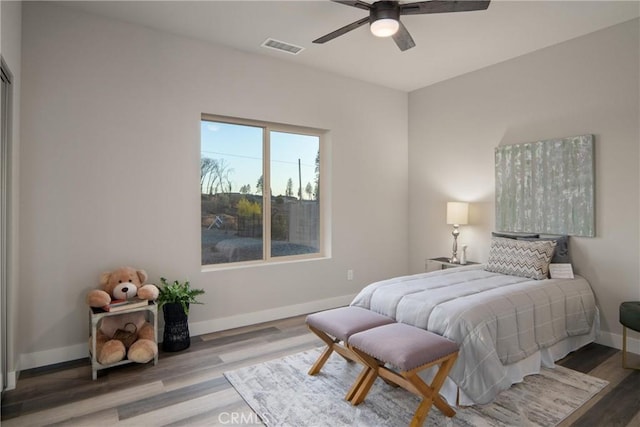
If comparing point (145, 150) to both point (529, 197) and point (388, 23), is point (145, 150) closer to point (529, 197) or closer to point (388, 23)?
point (388, 23)

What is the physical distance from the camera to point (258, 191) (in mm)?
4078

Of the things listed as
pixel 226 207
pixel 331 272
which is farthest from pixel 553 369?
pixel 226 207

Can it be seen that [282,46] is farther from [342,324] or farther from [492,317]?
[492,317]

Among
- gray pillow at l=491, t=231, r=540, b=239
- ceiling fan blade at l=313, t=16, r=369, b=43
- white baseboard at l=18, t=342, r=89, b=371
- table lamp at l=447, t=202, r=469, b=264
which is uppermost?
ceiling fan blade at l=313, t=16, r=369, b=43

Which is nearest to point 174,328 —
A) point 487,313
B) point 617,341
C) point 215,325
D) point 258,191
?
point 215,325

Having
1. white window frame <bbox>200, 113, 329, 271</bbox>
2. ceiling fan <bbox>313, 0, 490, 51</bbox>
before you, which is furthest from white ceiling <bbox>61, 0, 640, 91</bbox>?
white window frame <bbox>200, 113, 329, 271</bbox>

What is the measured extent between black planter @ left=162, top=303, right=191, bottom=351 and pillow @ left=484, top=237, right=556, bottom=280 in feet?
9.56

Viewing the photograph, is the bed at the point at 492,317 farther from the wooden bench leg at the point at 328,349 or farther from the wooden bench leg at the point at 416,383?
the wooden bench leg at the point at 328,349

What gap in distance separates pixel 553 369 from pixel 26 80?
454cm

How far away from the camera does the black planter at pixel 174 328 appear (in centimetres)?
315

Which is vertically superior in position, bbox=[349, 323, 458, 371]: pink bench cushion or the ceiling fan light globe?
the ceiling fan light globe

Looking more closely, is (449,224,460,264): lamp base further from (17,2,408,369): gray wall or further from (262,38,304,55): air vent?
(262,38,304,55): air vent

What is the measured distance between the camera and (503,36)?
3.41 m

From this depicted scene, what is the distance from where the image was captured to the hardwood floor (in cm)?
219
